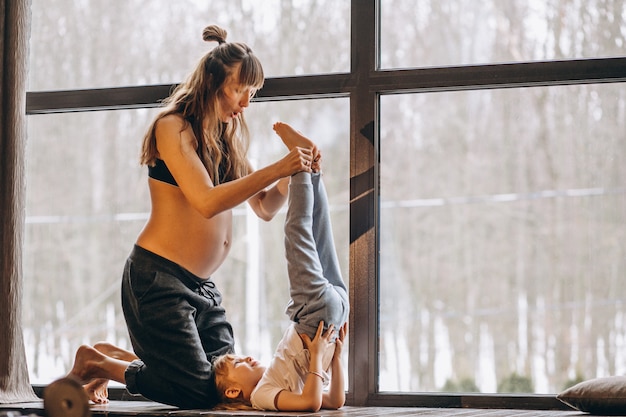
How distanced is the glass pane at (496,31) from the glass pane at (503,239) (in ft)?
Result: 0.40

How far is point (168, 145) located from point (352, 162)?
0.63 meters

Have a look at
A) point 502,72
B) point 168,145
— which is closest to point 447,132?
point 502,72

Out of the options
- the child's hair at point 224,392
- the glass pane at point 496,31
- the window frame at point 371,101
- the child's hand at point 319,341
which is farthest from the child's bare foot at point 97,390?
the glass pane at point 496,31

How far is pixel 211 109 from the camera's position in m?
2.71

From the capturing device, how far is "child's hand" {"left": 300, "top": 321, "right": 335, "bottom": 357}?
8.29 ft

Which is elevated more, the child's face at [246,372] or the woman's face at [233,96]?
the woman's face at [233,96]

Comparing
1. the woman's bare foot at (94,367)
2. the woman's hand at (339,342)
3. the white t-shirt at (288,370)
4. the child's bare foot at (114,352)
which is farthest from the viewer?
the child's bare foot at (114,352)

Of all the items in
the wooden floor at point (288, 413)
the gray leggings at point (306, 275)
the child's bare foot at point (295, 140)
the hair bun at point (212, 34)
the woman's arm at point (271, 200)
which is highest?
the hair bun at point (212, 34)

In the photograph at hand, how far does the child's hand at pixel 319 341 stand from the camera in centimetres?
253

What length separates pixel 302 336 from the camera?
2.58 meters

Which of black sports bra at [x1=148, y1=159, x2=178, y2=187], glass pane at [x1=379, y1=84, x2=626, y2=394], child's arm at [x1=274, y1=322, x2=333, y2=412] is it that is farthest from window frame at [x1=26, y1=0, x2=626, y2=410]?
black sports bra at [x1=148, y1=159, x2=178, y2=187]

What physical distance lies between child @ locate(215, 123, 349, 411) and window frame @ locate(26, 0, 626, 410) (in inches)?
9.3

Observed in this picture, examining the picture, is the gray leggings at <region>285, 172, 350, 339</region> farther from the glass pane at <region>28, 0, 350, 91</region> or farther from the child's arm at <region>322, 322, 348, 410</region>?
the glass pane at <region>28, 0, 350, 91</region>

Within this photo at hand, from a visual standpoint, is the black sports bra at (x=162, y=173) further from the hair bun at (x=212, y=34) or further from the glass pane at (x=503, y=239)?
the glass pane at (x=503, y=239)
